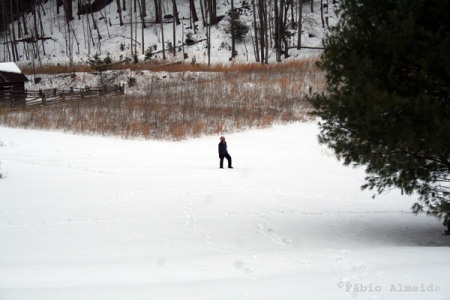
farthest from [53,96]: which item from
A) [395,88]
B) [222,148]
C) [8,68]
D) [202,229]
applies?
[395,88]

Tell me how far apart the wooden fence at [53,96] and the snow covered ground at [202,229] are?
12162 millimetres

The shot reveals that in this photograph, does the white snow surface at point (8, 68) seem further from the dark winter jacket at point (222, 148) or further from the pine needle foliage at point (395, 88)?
the pine needle foliage at point (395, 88)

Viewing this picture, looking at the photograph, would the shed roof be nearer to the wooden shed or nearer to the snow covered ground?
the wooden shed

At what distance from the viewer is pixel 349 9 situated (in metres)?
7.98

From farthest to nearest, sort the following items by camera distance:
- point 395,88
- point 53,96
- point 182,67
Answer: point 182,67
point 53,96
point 395,88

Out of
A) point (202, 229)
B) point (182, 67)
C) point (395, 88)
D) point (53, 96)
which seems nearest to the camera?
point (395, 88)

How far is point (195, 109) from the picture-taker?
2538 cm

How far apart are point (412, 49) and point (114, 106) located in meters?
21.0

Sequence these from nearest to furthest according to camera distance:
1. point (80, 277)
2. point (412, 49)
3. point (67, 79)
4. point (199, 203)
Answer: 1. point (80, 277)
2. point (412, 49)
3. point (199, 203)
4. point (67, 79)

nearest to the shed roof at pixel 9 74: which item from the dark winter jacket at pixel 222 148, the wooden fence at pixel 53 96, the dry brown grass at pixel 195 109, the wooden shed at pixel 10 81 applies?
the wooden shed at pixel 10 81

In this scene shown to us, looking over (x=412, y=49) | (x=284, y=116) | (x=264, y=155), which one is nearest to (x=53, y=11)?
(x=284, y=116)

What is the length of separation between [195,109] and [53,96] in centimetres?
1337

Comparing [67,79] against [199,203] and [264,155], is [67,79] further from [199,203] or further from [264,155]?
[199,203]

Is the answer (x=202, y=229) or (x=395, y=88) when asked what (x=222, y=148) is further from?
(x=395, y=88)
